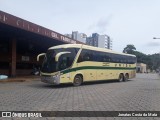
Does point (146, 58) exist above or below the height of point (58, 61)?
above

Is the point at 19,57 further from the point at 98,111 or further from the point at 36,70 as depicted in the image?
the point at 98,111

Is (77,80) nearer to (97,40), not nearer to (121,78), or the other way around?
(121,78)

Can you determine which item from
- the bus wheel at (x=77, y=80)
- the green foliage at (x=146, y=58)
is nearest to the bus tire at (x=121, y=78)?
the bus wheel at (x=77, y=80)

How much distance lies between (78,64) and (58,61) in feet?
7.72

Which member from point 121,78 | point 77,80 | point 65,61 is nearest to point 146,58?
point 121,78

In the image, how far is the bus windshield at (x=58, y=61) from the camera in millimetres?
20188

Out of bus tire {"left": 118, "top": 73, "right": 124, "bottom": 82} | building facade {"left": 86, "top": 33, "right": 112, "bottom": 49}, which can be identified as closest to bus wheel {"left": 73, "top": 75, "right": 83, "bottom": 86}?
bus tire {"left": 118, "top": 73, "right": 124, "bottom": 82}

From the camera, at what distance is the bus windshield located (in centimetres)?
2019

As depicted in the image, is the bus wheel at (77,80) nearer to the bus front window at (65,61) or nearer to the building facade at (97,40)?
the bus front window at (65,61)

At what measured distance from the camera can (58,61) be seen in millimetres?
20141

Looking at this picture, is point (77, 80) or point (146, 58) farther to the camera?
point (146, 58)

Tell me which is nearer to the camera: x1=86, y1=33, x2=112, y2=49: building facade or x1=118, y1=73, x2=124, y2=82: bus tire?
x1=118, y1=73, x2=124, y2=82: bus tire

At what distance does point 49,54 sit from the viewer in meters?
21.1

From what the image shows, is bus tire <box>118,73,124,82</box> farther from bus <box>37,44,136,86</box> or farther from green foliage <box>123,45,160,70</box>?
green foliage <box>123,45,160,70</box>
